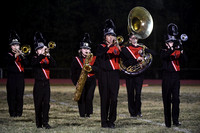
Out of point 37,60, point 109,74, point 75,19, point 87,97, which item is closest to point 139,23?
point 109,74

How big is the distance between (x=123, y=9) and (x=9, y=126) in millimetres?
26026

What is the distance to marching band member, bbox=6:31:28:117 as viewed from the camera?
34.9 feet

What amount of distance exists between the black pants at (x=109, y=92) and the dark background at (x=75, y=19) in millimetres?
24307

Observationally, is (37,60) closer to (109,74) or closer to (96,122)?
(109,74)

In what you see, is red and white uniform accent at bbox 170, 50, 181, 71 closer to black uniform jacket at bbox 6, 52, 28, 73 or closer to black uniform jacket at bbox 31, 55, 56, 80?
Answer: black uniform jacket at bbox 31, 55, 56, 80

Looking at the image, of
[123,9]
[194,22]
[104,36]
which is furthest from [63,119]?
[194,22]

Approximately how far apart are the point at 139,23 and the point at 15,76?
11.9 feet

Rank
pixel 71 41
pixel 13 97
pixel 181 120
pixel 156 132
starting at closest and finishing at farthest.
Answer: pixel 156 132 < pixel 181 120 < pixel 13 97 < pixel 71 41

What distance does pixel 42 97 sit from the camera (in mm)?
8539

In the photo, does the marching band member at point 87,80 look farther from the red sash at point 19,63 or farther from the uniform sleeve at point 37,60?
the uniform sleeve at point 37,60

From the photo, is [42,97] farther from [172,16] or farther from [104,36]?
[172,16]

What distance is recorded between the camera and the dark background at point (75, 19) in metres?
34.1

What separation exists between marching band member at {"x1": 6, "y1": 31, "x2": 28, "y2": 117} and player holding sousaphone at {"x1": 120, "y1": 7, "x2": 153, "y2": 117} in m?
2.73

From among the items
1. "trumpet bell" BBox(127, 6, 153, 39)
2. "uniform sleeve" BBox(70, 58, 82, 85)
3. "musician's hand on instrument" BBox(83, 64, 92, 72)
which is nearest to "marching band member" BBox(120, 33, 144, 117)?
"trumpet bell" BBox(127, 6, 153, 39)
